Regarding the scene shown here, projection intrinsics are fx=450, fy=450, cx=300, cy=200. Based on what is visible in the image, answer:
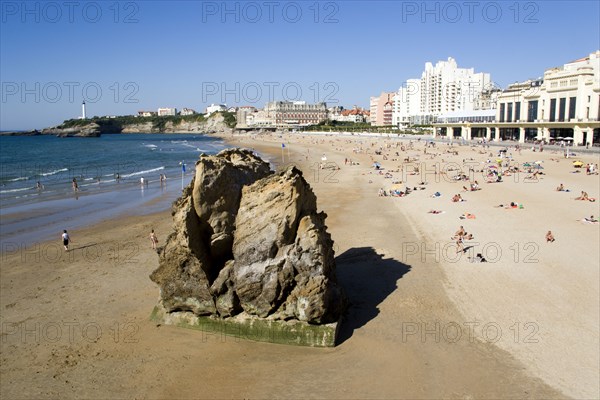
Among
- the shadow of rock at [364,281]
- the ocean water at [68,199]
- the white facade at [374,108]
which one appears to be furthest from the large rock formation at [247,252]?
the white facade at [374,108]

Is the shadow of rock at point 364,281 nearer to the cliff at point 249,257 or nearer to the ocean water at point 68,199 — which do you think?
the cliff at point 249,257

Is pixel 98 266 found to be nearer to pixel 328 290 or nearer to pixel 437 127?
pixel 328 290

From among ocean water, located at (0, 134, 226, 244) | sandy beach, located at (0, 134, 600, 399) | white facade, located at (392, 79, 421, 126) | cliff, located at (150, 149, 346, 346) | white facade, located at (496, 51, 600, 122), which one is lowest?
sandy beach, located at (0, 134, 600, 399)

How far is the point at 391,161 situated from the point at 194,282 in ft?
143

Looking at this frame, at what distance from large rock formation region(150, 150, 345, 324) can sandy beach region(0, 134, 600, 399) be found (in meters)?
0.87

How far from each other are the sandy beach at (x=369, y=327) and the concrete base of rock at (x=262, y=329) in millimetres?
190

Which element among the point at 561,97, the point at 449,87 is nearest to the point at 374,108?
the point at 449,87

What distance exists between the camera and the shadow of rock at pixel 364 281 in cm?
1126

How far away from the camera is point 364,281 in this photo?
13.6 meters

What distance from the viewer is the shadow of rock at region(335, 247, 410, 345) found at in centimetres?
1126

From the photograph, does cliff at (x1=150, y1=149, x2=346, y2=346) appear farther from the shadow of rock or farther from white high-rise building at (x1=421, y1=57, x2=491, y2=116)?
white high-rise building at (x1=421, y1=57, x2=491, y2=116)

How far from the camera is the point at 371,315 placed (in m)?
11.5

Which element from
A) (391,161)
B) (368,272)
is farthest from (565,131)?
(368,272)

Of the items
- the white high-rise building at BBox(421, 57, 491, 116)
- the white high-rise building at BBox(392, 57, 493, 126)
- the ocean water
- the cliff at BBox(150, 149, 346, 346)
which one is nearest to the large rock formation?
the cliff at BBox(150, 149, 346, 346)
